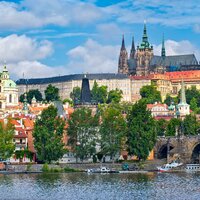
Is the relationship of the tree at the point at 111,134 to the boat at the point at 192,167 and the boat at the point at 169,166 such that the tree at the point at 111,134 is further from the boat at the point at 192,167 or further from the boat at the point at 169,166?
the boat at the point at 192,167

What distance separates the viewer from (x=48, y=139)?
89.4 metres

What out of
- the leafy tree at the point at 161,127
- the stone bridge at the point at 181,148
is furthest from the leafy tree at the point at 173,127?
the stone bridge at the point at 181,148

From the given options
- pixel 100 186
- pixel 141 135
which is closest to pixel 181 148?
pixel 141 135

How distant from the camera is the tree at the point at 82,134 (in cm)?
9238

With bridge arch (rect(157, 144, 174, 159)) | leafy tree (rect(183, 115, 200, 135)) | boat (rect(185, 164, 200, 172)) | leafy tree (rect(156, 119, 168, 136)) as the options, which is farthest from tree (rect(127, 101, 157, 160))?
leafy tree (rect(183, 115, 200, 135))

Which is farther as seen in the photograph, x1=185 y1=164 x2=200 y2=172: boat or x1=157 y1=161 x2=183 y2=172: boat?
x1=185 y1=164 x2=200 y2=172: boat

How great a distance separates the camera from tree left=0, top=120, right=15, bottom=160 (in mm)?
88537

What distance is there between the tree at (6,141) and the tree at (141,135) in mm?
12766

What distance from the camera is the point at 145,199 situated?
63781 millimetres

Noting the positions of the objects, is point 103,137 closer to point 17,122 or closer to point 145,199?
point 17,122

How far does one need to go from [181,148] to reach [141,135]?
9.53 meters

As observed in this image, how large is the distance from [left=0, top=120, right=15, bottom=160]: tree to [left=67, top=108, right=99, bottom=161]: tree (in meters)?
6.44

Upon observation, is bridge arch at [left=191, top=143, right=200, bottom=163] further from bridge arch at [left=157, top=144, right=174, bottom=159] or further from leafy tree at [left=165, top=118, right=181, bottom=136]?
leafy tree at [left=165, top=118, right=181, bottom=136]

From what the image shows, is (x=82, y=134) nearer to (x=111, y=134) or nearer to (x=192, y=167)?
(x=111, y=134)
